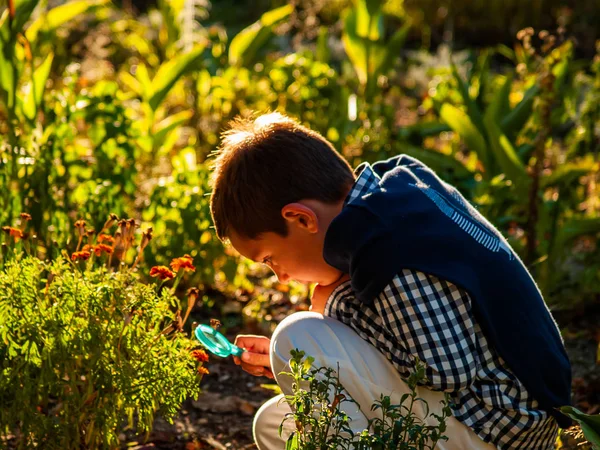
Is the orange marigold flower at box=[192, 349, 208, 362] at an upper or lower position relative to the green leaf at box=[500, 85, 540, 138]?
lower

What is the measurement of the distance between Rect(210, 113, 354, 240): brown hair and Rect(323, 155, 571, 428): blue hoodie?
0.14m

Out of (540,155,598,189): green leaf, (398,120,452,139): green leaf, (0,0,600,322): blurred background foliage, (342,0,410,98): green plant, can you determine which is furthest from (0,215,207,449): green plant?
(342,0,410,98): green plant

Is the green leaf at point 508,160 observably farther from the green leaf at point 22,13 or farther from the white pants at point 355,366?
the green leaf at point 22,13

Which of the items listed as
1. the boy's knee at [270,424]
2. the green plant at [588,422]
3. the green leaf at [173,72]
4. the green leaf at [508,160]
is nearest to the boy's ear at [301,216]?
the boy's knee at [270,424]

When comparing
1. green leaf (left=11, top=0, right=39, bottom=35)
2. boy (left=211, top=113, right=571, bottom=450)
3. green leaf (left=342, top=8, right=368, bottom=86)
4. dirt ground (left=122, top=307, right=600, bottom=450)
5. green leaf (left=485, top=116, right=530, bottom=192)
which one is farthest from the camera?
green leaf (left=342, top=8, right=368, bottom=86)

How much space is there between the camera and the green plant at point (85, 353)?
2.03 m

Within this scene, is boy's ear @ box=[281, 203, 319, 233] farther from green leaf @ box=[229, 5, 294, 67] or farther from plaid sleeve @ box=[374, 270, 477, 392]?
green leaf @ box=[229, 5, 294, 67]

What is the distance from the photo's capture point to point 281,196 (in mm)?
2156

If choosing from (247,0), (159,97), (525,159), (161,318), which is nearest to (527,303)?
(161,318)

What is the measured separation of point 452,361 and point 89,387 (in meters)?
0.84

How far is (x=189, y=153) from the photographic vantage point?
3922 millimetres

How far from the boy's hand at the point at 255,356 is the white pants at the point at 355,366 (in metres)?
0.18

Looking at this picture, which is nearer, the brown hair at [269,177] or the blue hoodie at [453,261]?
the blue hoodie at [453,261]

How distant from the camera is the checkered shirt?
6.46ft
